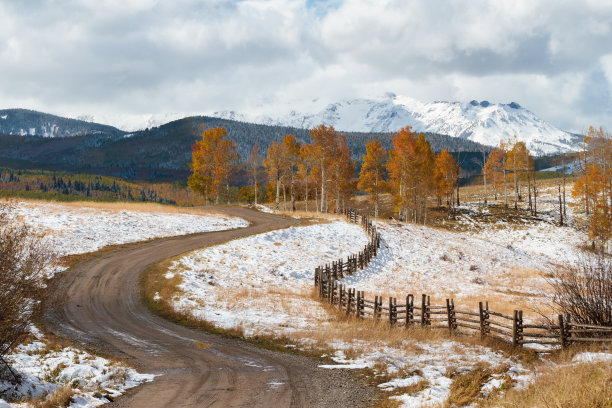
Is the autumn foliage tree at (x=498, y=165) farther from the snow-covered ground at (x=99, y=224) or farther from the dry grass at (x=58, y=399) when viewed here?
the dry grass at (x=58, y=399)

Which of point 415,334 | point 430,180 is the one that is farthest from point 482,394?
point 430,180

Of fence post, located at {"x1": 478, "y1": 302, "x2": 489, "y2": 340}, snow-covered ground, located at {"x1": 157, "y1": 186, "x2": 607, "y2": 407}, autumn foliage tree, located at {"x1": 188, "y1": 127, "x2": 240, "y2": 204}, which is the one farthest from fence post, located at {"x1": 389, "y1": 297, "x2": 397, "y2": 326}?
autumn foliage tree, located at {"x1": 188, "y1": 127, "x2": 240, "y2": 204}

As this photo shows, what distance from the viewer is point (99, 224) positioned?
130 ft

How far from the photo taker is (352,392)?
11.3 metres

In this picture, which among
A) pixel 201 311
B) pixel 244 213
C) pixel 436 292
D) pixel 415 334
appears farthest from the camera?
pixel 244 213

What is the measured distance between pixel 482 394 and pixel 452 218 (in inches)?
2607

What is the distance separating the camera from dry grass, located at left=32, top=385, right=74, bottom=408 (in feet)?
29.8

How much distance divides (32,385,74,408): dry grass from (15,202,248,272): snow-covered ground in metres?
20.5

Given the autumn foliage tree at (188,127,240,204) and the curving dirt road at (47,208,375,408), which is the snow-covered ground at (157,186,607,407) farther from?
the autumn foliage tree at (188,127,240,204)

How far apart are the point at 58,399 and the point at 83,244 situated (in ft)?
91.6

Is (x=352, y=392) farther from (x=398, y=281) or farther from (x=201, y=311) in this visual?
(x=398, y=281)

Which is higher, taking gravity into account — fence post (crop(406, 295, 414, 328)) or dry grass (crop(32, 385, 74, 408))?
dry grass (crop(32, 385, 74, 408))

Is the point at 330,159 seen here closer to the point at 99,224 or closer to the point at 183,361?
the point at 99,224

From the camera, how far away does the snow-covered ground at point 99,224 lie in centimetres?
3425
